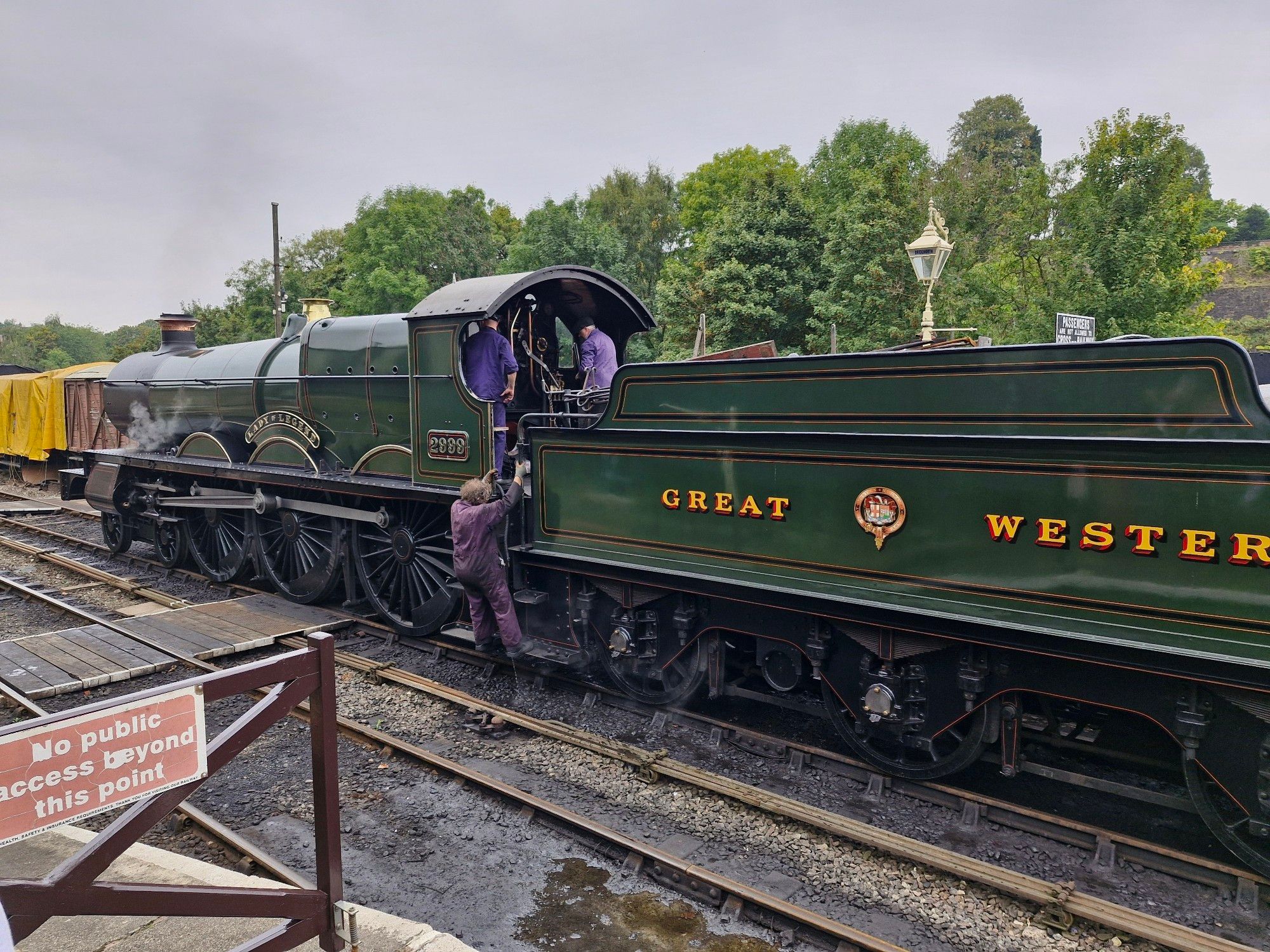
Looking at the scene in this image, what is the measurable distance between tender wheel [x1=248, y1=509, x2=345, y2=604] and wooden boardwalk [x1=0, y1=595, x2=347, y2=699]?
0.22m

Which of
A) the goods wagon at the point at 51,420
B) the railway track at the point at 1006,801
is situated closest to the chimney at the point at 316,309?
the railway track at the point at 1006,801

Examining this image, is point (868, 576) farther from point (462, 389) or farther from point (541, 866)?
point (462, 389)

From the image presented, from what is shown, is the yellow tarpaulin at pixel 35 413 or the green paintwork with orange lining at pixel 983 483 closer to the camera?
the green paintwork with orange lining at pixel 983 483

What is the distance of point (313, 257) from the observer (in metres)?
57.7

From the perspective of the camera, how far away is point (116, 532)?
11.9 metres

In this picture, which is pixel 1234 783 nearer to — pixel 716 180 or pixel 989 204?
pixel 989 204

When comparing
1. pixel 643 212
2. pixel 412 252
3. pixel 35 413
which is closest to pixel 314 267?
pixel 412 252

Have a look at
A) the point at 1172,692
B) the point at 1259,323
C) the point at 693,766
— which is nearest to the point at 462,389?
the point at 693,766

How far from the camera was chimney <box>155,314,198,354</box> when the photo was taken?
11820 mm

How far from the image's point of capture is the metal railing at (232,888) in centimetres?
207

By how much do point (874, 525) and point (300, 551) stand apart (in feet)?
21.9

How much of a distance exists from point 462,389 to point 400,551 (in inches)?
→ 70.6

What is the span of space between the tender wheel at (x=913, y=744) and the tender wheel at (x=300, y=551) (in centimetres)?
538

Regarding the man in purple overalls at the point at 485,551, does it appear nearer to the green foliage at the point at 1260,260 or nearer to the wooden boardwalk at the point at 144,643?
the wooden boardwalk at the point at 144,643
